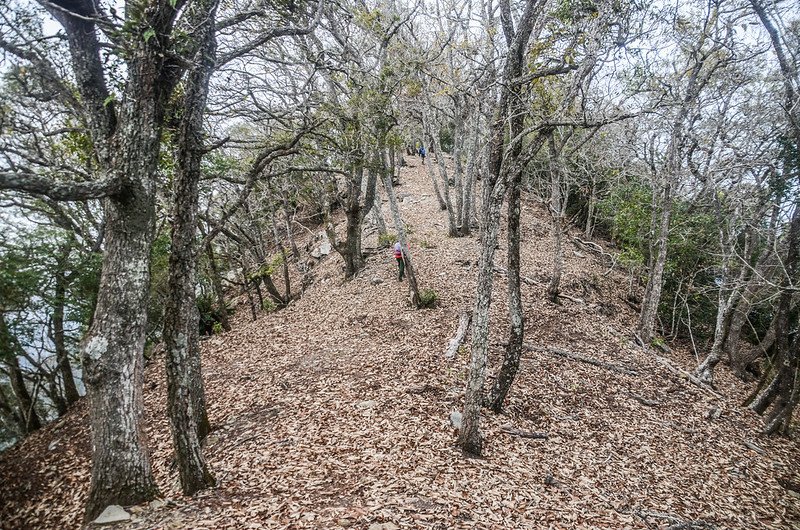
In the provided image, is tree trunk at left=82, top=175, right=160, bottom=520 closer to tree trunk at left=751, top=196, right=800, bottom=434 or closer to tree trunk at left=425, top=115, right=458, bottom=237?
tree trunk at left=751, top=196, right=800, bottom=434

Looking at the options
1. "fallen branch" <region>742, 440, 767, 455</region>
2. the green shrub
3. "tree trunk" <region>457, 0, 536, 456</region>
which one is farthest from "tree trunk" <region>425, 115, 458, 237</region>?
"fallen branch" <region>742, 440, 767, 455</region>

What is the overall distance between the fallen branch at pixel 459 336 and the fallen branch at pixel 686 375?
593cm

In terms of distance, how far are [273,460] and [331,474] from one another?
1073mm

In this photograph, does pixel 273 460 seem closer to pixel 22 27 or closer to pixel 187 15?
pixel 187 15

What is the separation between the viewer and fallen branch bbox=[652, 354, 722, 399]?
10688mm

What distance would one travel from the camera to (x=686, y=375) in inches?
444

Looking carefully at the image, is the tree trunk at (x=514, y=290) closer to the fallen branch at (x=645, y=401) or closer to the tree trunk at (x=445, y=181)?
the fallen branch at (x=645, y=401)

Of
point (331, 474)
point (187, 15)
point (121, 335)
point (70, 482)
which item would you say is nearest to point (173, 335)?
point (121, 335)

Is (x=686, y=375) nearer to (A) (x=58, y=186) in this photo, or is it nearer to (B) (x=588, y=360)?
(B) (x=588, y=360)

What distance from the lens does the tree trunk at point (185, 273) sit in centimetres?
500

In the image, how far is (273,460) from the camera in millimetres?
6312

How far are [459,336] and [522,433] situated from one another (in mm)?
3431

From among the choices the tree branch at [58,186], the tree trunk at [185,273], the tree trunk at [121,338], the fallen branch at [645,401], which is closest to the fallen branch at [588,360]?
the fallen branch at [645,401]

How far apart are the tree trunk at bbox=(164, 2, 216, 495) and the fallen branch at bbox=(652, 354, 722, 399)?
39.9 ft
